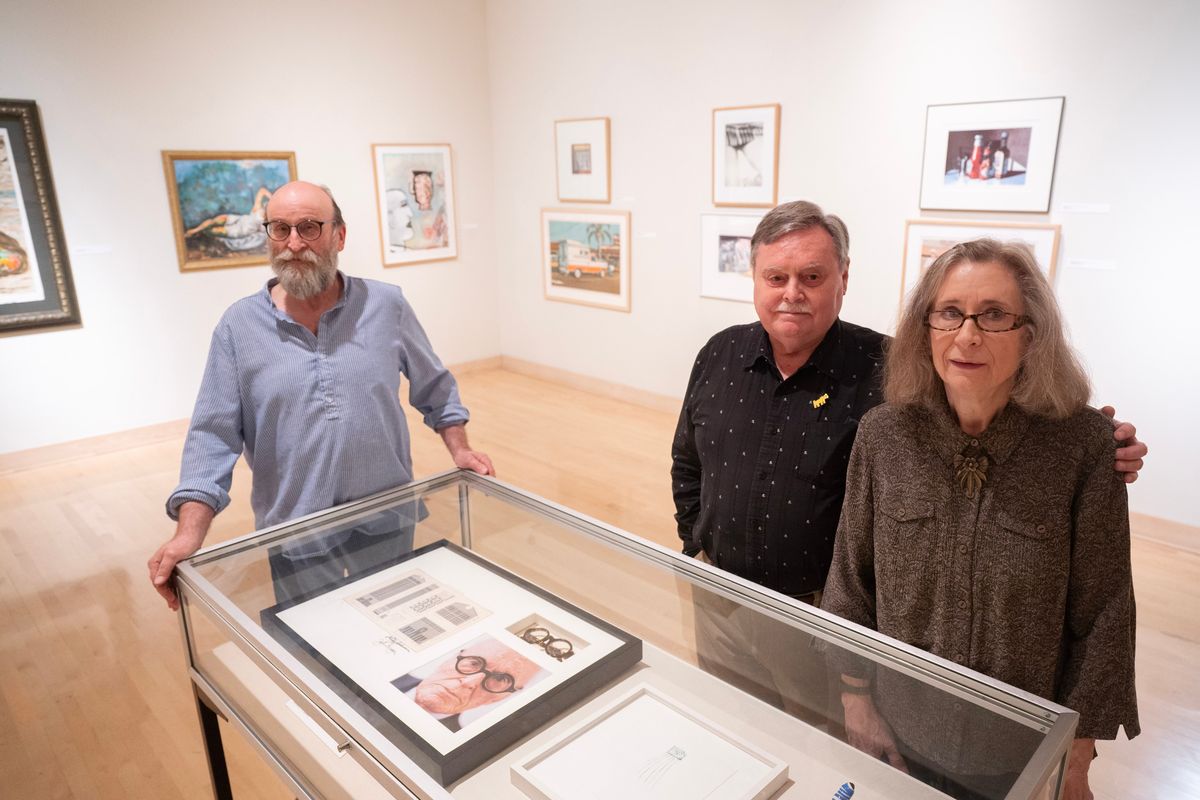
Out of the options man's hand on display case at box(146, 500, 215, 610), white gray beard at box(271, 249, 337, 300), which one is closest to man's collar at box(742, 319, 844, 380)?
white gray beard at box(271, 249, 337, 300)

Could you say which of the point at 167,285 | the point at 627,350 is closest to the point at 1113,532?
the point at 627,350

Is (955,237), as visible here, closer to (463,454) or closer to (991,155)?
(991,155)

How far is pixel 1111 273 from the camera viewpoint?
178 inches

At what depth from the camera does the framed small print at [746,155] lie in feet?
19.7

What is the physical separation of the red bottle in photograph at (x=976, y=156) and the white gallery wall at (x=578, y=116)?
0.81 feet

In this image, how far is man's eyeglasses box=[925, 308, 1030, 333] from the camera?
147 centimetres

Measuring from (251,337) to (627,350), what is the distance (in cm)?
550

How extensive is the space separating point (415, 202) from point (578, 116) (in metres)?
1.90

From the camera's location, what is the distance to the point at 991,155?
4.84m

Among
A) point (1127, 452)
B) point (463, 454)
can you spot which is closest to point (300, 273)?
point (463, 454)

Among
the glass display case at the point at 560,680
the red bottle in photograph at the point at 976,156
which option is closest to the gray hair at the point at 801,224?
the glass display case at the point at 560,680

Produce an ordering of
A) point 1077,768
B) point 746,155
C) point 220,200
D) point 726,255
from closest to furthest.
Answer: point 1077,768 → point 746,155 → point 726,255 → point 220,200

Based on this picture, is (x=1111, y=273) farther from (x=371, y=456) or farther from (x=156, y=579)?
(x=156, y=579)

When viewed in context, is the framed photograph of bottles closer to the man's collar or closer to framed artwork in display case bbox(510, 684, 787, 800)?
the man's collar
